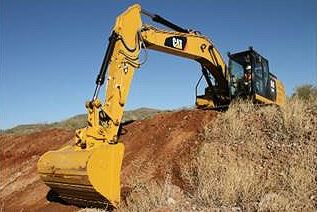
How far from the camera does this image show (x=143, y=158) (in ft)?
36.2

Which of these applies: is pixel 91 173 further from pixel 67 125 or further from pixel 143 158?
pixel 67 125

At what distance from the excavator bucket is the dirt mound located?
741mm

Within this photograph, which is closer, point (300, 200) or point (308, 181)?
point (300, 200)

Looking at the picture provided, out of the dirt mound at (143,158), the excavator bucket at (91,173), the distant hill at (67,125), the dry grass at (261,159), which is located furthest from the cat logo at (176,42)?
the distant hill at (67,125)

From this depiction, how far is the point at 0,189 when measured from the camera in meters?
13.1

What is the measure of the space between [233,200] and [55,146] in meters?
9.05

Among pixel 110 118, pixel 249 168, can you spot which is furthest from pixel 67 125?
pixel 249 168

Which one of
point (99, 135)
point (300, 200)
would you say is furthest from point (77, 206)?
point (300, 200)

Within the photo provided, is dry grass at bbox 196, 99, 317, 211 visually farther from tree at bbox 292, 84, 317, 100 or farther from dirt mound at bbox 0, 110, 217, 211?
tree at bbox 292, 84, 317, 100

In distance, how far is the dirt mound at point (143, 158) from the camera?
10261 mm

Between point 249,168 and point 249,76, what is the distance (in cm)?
551

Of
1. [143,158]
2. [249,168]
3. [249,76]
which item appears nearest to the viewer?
Answer: [249,168]

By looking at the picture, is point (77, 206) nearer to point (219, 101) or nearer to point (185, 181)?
point (185, 181)

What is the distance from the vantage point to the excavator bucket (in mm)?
8172
